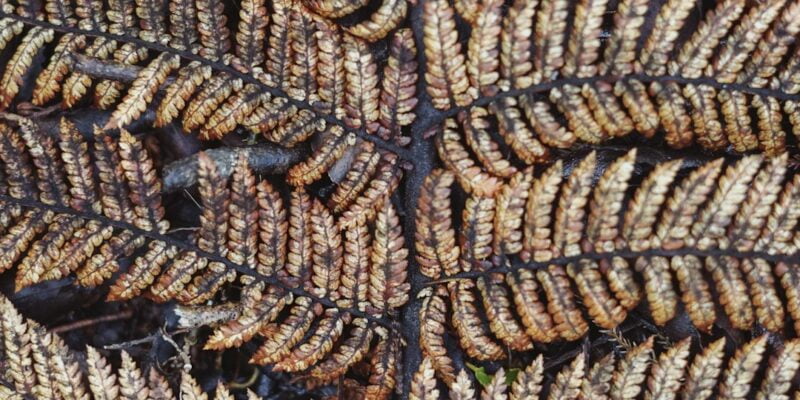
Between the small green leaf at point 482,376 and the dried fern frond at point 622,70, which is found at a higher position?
the dried fern frond at point 622,70

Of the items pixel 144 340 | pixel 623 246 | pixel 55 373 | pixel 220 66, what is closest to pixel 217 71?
pixel 220 66

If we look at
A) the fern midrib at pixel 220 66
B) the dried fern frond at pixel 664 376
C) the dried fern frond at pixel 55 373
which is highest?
the fern midrib at pixel 220 66

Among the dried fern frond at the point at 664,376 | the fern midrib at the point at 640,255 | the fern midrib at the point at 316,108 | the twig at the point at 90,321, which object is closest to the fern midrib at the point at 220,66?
the fern midrib at the point at 316,108

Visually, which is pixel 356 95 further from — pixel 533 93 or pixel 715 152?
pixel 715 152

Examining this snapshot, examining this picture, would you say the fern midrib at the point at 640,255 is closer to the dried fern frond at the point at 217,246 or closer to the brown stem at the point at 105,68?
the dried fern frond at the point at 217,246

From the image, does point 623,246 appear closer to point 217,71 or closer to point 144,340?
point 217,71

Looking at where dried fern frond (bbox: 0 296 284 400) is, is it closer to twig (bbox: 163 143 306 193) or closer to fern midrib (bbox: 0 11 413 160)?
twig (bbox: 163 143 306 193)
